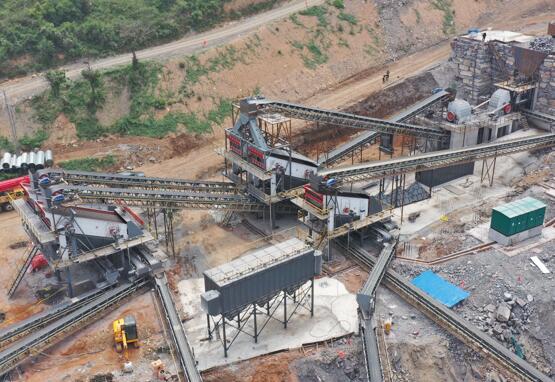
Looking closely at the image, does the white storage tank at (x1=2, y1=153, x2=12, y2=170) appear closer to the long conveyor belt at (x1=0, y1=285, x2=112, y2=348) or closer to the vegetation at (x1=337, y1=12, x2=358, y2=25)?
the long conveyor belt at (x1=0, y1=285, x2=112, y2=348)

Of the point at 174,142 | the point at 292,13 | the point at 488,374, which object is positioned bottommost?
the point at 488,374

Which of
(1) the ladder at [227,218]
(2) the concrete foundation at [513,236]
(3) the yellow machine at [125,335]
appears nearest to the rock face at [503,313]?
(2) the concrete foundation at [513,236]

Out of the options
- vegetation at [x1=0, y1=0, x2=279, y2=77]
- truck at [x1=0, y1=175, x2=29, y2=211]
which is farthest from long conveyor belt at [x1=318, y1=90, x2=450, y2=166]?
vegetation at [x1=0, y1=0, x2=279, y2=77]

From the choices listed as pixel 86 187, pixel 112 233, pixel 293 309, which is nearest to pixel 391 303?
pixel 293 309

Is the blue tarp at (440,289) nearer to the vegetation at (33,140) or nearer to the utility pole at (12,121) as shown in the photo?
the vegetation at (33,140)

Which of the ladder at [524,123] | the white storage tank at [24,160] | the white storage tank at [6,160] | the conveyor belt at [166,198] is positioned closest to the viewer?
the conveyor belt at [166,198]

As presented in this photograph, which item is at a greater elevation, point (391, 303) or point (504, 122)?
point (504, 122)

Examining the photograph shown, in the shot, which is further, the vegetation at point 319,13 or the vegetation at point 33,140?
the vegetation at point 319,13

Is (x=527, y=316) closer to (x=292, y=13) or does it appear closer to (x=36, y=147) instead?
(x=36, y=147)
